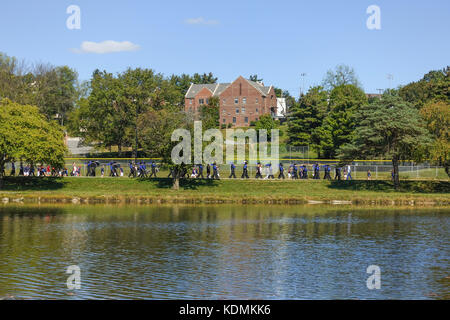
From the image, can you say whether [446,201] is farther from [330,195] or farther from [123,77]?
[123,77]

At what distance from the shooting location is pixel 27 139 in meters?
59.0

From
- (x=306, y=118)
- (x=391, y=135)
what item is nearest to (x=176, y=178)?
(x=391, y=135)

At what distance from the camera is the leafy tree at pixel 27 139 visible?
192 ft

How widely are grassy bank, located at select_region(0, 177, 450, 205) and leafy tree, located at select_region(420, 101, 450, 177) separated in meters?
3.73

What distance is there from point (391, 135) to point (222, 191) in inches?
743

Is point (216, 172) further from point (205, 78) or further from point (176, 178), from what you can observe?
point (205, 78)

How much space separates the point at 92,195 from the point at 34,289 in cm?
3418

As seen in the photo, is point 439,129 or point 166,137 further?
point 439,129

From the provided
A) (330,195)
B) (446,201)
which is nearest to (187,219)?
(330,195)

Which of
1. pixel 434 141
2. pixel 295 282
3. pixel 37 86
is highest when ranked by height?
pixel 37 86

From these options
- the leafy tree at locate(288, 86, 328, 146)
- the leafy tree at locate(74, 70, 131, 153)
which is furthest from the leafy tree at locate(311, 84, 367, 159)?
the leafy tree at locate(74, 70, 131, 153)

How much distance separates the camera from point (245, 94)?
138625 millimetres

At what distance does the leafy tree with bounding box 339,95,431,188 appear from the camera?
6119 centimetres

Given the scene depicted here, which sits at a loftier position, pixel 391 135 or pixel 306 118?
pixel 306 118
